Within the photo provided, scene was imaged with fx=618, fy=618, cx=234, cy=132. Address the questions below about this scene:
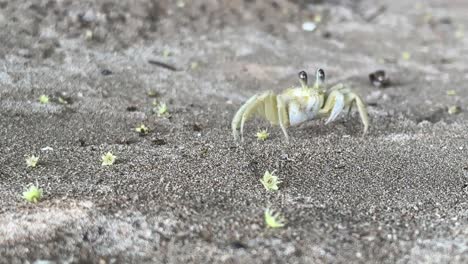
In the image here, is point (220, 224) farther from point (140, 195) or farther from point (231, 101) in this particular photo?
point (231, 101)

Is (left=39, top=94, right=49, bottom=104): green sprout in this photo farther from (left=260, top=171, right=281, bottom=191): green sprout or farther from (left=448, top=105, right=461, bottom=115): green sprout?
(left=448, top=105, right=461, bottom=115): green sprout

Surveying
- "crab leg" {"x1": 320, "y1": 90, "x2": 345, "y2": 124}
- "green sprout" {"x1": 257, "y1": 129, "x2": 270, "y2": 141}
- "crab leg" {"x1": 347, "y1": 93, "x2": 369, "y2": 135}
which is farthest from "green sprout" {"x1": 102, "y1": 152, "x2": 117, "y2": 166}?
"crab leg" {"x1": 347, "y1": 93, "x2": 369, "y2": 135}

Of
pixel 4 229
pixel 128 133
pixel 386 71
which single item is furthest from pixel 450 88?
pixel 4 229

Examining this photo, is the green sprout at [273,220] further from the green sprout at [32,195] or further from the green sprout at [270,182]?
the green sprout at [32,195]

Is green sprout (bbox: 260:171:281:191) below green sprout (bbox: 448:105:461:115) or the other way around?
the other way around

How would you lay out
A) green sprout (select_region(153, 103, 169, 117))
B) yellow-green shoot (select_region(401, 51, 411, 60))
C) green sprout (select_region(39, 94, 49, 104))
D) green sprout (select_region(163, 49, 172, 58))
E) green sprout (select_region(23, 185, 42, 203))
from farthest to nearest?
yellow-green shoot (select_region(401, 51, 411, 60)) < green sprout (select_region(163, 49, 172, 58)) < green sprout (select_region(153, 103, 169, 117)) < green sprout (select_region(39, 94, 49, 104)) < green sprout (select_region(23, 185, 42, 203))

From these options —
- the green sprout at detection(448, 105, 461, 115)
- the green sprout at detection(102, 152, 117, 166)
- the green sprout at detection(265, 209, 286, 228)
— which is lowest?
the green sprout at detection(448, 105, 461, 115)

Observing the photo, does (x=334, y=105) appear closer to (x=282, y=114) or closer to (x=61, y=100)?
(x=282, y=114)
